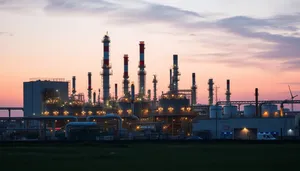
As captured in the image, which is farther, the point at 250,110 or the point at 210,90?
the point at 210,90

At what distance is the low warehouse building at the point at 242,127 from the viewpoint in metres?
75.3

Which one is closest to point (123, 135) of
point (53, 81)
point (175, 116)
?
point (175, 116)

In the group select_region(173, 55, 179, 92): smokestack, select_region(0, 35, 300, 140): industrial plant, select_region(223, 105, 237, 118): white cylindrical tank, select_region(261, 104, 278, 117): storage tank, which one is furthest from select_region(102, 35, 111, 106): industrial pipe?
select_region(261, 104, 278, 117): storage tank

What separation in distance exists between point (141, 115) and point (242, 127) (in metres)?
26.7

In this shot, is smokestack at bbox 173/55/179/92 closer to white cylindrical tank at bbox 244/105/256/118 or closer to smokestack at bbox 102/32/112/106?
smokestack at bbox 102/32/112/106

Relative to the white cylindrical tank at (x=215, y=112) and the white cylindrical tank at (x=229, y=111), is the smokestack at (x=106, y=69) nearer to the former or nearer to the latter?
the white cylindrical tank at (x=229, y=111)

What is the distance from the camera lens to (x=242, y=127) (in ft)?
256

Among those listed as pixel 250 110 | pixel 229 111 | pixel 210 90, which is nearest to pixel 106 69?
pixel 229 111

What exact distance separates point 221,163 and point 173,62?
82242 millimetres

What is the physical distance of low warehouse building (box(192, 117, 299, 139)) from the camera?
75312 millimetres

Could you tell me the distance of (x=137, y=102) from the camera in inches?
4006

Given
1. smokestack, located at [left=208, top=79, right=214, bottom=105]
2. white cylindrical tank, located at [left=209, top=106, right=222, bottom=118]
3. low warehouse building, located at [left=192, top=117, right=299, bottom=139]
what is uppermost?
smokestack, located at [left=208, top=79, right=214, bottom=105]

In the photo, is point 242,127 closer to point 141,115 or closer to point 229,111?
point 229,111

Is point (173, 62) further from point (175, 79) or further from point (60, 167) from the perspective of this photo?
point (60, 167)
